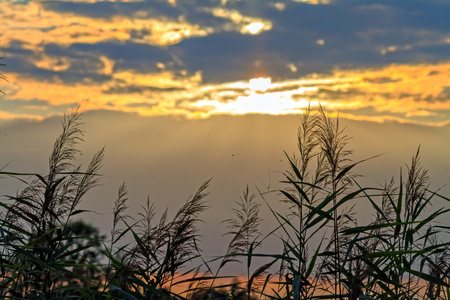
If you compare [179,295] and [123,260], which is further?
[123,260]

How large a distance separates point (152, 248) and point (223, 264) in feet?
1.68

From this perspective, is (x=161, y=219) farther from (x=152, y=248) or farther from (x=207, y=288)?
(x=207, y=288)

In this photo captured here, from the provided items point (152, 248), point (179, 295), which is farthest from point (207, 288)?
point (152, 248)

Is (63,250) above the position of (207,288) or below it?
above

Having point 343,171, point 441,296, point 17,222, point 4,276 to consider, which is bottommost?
point 441,296

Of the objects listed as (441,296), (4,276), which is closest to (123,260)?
(4,276)

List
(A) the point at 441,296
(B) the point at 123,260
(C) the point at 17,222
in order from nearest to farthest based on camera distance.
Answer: (B) the point at 123,260 < (C) the point at 17,222 < (A) the point at 441,296

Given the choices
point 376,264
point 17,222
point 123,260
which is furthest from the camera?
point 17,222

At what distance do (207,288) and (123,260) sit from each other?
62 centimetres

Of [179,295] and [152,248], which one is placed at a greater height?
[152,248]

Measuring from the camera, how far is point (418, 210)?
388cm

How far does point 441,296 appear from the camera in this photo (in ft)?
14.4

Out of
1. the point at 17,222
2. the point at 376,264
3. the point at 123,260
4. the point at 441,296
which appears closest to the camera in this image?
the point at 376,264

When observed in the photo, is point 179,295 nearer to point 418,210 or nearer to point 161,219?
point 161,219
